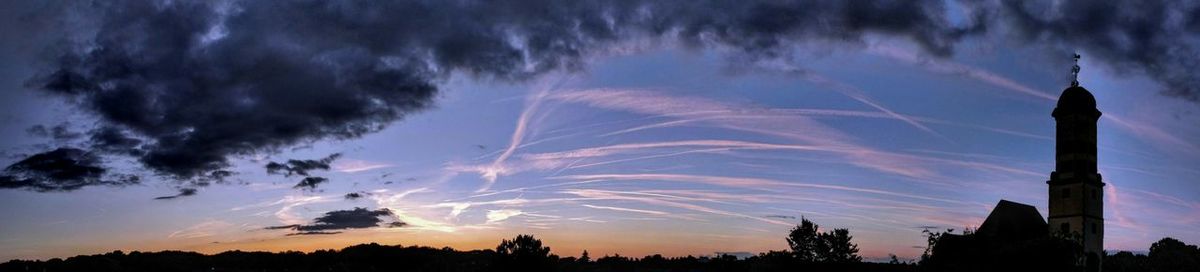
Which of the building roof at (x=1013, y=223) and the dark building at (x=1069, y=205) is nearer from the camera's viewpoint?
the dark building at (x=1069, y=205)

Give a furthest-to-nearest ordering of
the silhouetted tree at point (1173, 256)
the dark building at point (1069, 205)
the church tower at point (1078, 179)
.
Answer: the silhouetted tree at point (1173, 256) → the church tower at point (1078, 179) → the dark building at point (1069, 205)

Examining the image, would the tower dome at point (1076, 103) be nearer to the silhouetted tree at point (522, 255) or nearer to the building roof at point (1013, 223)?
the building roof at point (1013, 223)

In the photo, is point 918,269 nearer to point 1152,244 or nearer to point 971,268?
point 971,268

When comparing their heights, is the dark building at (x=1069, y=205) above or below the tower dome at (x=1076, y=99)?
below

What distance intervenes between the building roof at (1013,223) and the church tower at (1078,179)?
4.38 feet

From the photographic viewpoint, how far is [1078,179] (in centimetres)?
7331

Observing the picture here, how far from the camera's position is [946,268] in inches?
2547

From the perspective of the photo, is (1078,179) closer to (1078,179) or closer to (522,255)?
(1078,179)

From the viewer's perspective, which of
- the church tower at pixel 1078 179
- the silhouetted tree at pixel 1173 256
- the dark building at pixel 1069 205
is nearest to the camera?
the dark building at pixel 1069 205

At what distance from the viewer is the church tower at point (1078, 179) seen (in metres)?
73.1

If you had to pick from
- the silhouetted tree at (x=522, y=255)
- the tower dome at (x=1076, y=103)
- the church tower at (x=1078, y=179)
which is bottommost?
the silhouetted tree at (x=522, y=255)

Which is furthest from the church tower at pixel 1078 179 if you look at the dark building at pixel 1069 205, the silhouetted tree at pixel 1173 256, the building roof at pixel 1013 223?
the silhouetted tree at pixel 1173 256

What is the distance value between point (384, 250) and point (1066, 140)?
108327mm

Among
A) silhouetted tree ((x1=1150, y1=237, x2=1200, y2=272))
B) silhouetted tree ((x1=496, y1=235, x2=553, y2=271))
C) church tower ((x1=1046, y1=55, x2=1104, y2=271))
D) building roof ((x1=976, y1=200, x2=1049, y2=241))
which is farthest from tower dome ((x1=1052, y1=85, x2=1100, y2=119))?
silhouetted tree ((x1=1150, y1=237, x2=1200, y2=272))
